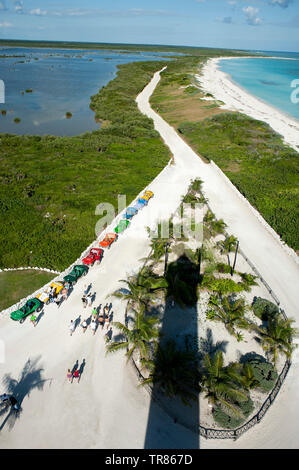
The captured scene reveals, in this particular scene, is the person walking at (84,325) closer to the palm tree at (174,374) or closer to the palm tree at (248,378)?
the palm tree at (174,374)

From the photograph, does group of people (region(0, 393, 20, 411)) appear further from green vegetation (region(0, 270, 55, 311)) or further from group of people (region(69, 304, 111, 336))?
green vegetation (region(0, 270, 55, 311))

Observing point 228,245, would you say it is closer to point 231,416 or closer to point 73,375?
point 231,416

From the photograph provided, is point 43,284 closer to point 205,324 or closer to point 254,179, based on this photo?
point 205,324

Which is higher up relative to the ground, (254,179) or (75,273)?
(254,179)

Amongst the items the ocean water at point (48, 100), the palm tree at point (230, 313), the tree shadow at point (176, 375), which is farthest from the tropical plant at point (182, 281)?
the ocean water at point (48, 100)

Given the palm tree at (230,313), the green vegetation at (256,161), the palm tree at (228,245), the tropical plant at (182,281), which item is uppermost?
the green vegetation at (256,161)

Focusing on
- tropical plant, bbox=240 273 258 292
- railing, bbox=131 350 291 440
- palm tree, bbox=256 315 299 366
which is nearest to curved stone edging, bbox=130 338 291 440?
railing, bbox=131 350 291 440

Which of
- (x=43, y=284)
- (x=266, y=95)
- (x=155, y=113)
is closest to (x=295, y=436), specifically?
(x=43, y=284)
